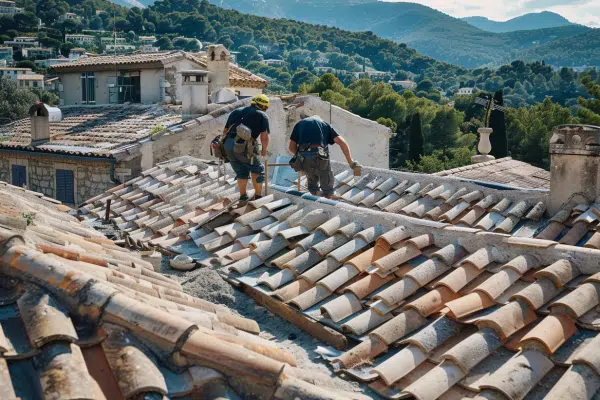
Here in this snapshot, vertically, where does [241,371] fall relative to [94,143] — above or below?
above

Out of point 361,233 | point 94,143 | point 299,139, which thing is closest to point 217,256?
point 361,233

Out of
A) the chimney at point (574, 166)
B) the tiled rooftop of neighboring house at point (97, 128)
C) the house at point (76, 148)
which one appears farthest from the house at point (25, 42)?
the chimney at point (574, 166)

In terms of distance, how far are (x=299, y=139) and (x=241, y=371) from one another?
23.6 ft

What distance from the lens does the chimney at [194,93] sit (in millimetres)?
18859

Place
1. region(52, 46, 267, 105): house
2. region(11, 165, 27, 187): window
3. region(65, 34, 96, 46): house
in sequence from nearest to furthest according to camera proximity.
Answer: region(11, 165, 27, 187): window → region(52, 46, 267, 105): house → region(65, 34, 96, 46): house

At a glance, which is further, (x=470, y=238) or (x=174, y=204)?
(x=174, y=204)

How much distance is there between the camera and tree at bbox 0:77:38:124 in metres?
48.9

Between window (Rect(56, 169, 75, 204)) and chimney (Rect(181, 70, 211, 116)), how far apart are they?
146 inches

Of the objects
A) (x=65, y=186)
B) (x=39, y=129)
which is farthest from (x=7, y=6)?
(x=65, y=186)

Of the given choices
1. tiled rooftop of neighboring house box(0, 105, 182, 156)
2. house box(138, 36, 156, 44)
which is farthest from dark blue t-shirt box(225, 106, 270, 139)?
house box(138, 36, 156, 44)

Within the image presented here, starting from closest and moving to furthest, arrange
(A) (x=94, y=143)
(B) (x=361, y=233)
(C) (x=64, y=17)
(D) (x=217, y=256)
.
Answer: (B) (x=361, y=233) → (D) (x=217, y=256) → (A) (x=94, y=143) → (C) (x=64, y=17)

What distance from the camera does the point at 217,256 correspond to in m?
8.12

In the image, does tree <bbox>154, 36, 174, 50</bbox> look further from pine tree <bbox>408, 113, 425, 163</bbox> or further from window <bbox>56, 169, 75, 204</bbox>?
window <bbox>56, 169, 75, 204</bbox>

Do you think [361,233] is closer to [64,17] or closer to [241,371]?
[241,371]
